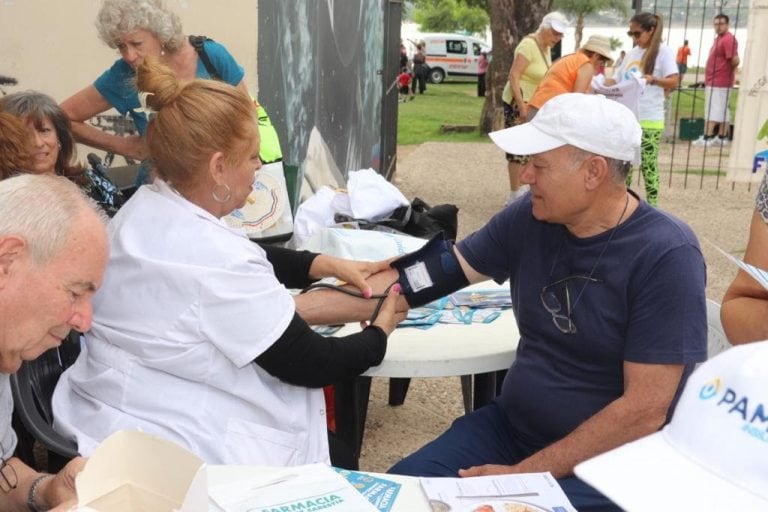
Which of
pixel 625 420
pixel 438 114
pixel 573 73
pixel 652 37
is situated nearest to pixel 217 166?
pixel 625 420

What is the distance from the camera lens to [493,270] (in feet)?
9.35

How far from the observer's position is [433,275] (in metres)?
2.93

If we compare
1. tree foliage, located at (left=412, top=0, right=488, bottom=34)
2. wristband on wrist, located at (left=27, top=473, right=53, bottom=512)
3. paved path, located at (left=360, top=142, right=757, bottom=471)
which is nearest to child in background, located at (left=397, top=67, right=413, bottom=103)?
paved path, located at (left=360, top=142, right=757, bottom=471)

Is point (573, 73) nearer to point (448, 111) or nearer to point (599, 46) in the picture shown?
point (599, 46)

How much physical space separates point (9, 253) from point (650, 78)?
23.6ft

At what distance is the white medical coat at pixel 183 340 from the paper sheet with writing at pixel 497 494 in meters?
0.56

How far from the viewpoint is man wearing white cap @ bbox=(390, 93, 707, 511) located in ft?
7.55

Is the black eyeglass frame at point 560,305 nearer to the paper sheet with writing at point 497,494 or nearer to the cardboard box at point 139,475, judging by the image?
the paper sheet with writing at point 497,494

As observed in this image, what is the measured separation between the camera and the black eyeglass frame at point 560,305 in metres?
2.46

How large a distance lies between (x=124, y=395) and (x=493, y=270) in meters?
1.18

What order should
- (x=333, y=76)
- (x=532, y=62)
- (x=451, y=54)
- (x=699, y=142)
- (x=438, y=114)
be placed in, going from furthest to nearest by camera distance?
(x=451, y=54)
(x=438, y=114)
(x=699, y=142)
(x=532, y=62)
(x=333, y=76)

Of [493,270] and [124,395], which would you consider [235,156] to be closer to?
[124,395]

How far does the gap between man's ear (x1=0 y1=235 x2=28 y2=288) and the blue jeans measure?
123 centimetres

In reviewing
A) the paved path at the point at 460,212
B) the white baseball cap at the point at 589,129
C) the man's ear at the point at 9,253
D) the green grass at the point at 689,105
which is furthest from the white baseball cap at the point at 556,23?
the green grass at the point at 689,105
